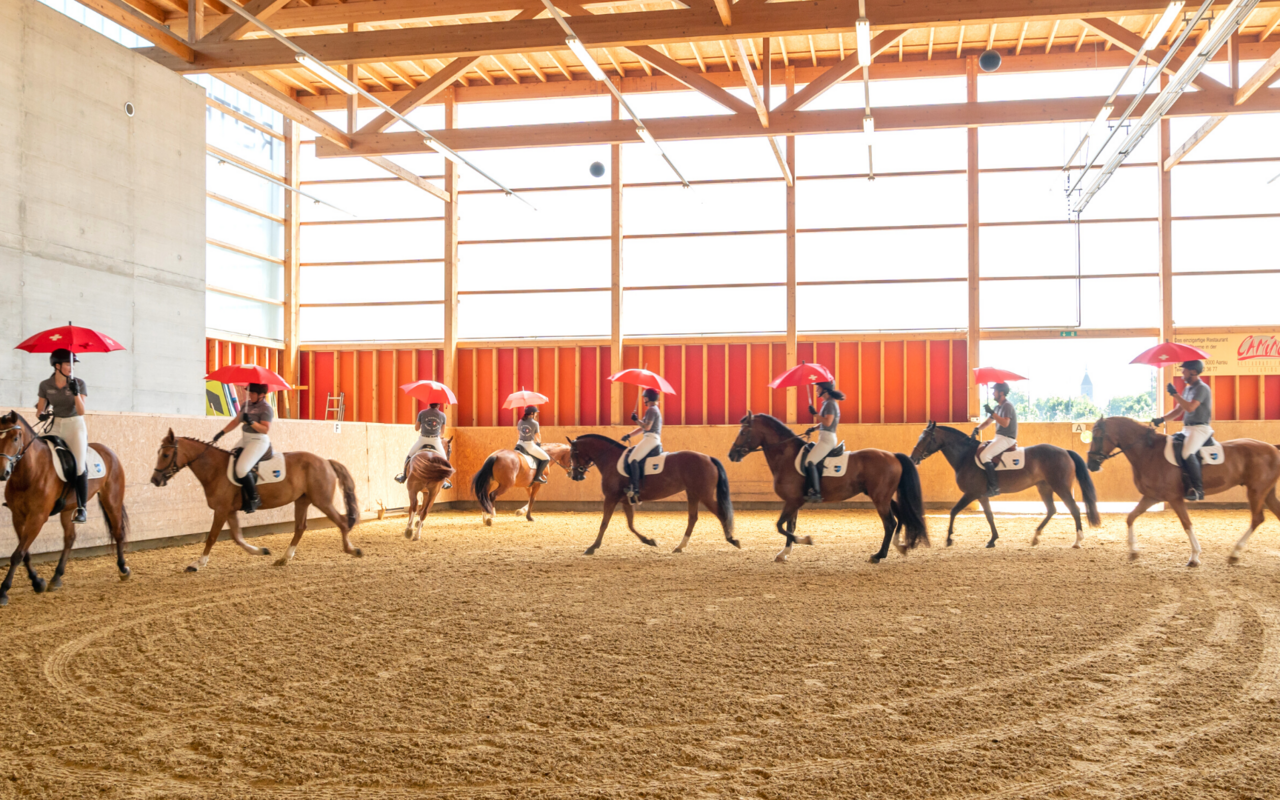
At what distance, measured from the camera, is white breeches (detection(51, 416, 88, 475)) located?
748 cm

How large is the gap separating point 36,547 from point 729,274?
13408mm

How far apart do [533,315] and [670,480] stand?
32.6 feet

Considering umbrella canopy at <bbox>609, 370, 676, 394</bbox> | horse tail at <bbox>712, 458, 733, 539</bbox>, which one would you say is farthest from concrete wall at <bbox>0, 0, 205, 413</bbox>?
horse tail at <bbox>712, 458, 733, 539</bbox>

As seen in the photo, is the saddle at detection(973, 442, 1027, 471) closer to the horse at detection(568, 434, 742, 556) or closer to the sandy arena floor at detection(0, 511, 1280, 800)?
the sandy arena floor at detection(0, 511, 1280, 800)

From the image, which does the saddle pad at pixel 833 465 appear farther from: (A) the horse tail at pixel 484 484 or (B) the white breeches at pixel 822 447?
(A) the horse tail at pixel 484 484

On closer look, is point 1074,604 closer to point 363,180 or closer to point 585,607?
point 585,607

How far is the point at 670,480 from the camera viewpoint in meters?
Result: 9.97

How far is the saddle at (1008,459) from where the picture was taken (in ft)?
34.2

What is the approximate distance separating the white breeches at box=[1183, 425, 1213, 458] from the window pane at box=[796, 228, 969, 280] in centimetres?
908

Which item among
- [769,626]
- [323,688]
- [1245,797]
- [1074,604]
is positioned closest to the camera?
[1245,797]

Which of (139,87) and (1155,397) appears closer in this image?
(139,87)

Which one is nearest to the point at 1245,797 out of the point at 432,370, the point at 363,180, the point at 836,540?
the point at 836,540

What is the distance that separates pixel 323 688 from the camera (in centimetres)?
436

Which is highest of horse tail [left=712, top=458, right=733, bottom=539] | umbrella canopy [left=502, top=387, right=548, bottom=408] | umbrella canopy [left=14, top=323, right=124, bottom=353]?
umbrella canopy [left=14, top=323, right=124, bottom=353]
